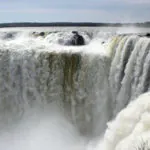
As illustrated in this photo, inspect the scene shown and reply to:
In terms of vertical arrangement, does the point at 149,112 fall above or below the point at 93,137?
above

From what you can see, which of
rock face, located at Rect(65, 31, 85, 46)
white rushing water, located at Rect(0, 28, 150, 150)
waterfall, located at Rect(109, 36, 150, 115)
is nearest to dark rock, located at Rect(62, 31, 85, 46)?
rock face, located at Rect(65, 31, 85, 46)

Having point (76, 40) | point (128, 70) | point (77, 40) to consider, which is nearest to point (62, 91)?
point (128, 70)

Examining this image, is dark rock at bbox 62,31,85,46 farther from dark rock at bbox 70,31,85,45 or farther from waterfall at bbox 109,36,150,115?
waterfall at bbox 109,36,150,115

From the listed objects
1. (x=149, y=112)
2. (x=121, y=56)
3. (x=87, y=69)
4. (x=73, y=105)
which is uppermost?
(x=149, y=112)

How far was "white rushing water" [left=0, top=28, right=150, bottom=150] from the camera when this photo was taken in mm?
17500

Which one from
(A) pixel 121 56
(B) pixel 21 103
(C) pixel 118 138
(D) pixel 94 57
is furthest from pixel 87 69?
(C) pixel 118 138

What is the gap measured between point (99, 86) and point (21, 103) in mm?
3441

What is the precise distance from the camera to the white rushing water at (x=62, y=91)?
57.4ft

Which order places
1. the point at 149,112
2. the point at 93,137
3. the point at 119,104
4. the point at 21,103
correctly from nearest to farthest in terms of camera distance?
1. the point at 149,112
2. the point at 119,104
3. the point at 93,137
4. the point at 21,103

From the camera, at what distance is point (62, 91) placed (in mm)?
18891

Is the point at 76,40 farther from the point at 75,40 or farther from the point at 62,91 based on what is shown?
the point at 62,91

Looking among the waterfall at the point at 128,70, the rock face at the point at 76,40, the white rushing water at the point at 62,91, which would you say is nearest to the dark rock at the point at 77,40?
the rock face at the point at 76,40

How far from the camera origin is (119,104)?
17.2 meters

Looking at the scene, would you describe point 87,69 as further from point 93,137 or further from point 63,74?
point 93,137
